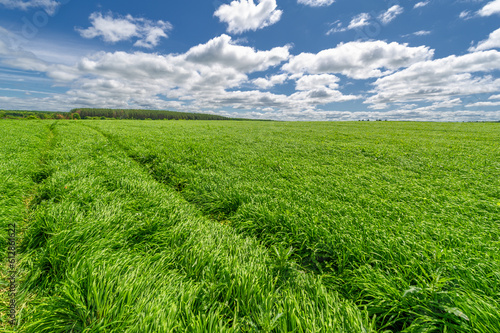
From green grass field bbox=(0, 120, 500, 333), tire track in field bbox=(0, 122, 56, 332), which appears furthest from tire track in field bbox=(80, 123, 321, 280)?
tire track in field bbox=(0, 122, 56, 332)

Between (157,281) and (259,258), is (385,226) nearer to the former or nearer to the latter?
(259,258)

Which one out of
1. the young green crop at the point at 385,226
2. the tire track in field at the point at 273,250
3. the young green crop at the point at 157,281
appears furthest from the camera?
the tire track in field at the point at 273,250

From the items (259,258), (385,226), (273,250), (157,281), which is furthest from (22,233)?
(385,226)

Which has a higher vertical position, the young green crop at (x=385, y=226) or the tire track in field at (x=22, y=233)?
the young green crop at (x=385, y=226)

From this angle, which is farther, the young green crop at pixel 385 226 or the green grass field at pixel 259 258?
the young green crop at pixel 385 226

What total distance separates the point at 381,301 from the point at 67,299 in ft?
11.5

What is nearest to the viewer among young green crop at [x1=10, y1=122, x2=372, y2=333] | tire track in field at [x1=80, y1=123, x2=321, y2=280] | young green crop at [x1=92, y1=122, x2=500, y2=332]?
young green crop at [x1=10, y1=122, x2=372, y2=333]

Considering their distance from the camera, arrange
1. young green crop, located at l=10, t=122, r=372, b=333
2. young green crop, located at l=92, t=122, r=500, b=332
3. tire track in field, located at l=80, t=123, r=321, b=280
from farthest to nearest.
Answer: tire track in field, located at l=80, t=123, r=321, b=280 → young green crop, located at l=92, t=122, r=500, b=332 → young green crop, located at l=10, t=122, r=372, b=333

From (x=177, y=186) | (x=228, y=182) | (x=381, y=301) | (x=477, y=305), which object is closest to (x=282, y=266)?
(x=381, y=301)

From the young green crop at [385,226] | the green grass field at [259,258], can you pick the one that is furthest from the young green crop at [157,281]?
the young green crop at [385,226]

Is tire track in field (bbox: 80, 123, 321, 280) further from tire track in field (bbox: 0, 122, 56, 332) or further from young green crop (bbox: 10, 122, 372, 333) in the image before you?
tire track in field (bbox: 0, 122, 56, 332)

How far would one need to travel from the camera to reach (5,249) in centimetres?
283

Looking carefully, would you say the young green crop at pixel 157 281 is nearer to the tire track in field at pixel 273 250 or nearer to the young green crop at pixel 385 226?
the tire track in field at pixel 273 250

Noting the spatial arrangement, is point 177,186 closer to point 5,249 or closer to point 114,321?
point 5,249
